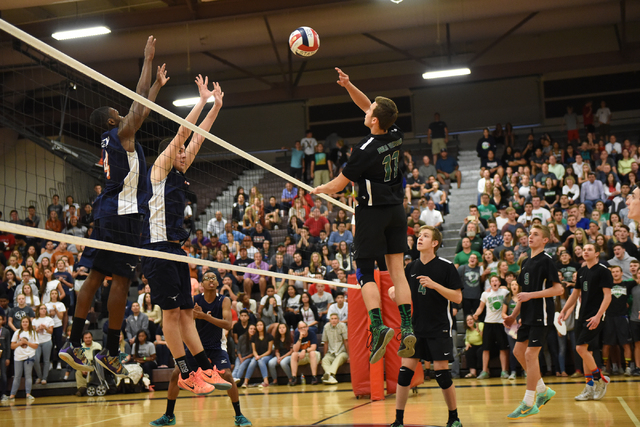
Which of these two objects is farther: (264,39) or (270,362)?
(264,39)

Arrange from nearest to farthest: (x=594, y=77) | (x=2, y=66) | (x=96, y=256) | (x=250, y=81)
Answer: (x=96, y=256) < (x=2, y=66) < (x=594, y=77) < (x=250, y=81)

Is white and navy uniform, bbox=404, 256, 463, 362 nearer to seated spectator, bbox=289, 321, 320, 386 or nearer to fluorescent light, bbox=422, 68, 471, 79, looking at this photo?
seated spectator, bbox=289, 321, 320, 386

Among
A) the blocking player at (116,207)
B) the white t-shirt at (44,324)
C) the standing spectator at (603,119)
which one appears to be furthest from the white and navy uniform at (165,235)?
the standing spectator at (603,119)

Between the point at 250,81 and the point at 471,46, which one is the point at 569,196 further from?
the point at 250,81

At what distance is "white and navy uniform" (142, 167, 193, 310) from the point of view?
6133 mm

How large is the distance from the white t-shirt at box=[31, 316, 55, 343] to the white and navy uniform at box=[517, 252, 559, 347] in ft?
33.0

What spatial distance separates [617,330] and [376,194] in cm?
802

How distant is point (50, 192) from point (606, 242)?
53.1 feet

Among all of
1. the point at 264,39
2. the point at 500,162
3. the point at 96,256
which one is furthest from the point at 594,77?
the point at 96,256

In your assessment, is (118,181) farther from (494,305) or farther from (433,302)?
(494,305)

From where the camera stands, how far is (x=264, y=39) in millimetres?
20078

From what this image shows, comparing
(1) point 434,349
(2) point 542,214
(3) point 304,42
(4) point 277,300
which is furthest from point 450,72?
(1) point 434,349

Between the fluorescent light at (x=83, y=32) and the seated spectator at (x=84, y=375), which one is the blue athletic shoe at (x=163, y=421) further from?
the fluorescent light at (x=83, y=32)

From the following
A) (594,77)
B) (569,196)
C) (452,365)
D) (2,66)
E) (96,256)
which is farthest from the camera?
(594,77)
